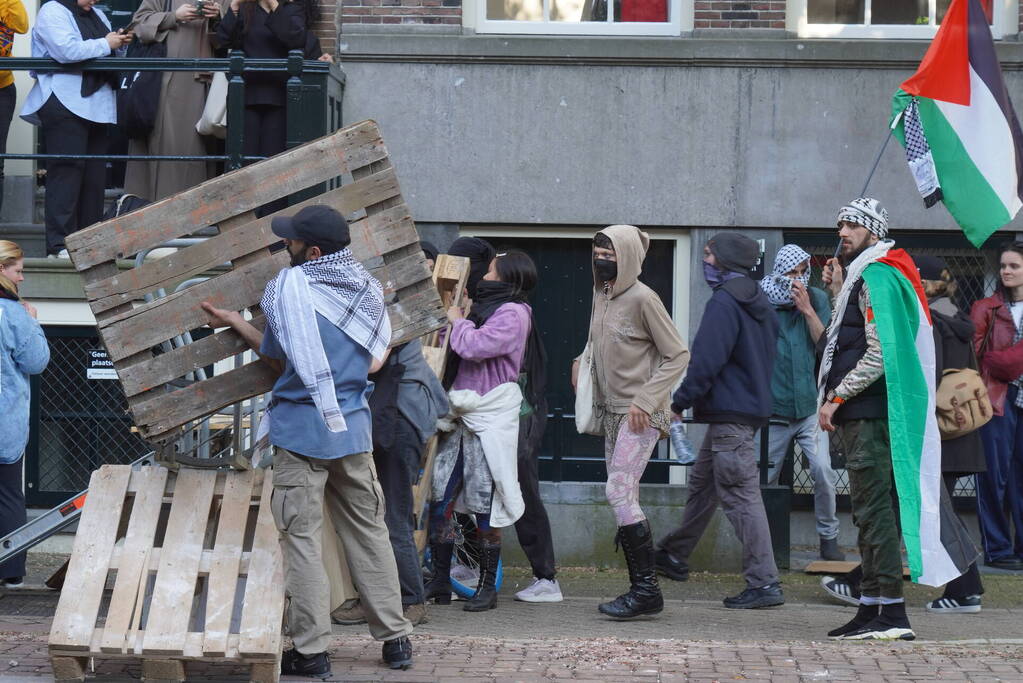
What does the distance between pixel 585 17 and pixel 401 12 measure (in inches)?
52.3

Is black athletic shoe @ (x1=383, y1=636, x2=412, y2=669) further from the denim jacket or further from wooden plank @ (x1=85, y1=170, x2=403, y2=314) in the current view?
the denim jacket

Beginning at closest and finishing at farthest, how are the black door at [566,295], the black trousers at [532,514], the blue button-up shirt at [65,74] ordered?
1. the black trousers at [532,514]
2. the blue button-up shirt at [65,74]
3. the black door at [566,295]

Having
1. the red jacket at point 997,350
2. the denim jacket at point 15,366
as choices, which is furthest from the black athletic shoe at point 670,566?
the denim jacket at point 15,366

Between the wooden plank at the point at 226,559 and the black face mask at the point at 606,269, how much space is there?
7.17ft

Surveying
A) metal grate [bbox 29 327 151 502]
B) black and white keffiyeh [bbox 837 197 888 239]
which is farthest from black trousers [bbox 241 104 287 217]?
black and white keffiyeh [bbox 837 197 888 239]

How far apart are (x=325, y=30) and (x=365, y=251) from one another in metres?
4.58

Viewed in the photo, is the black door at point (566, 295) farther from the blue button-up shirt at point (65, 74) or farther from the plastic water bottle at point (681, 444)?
the blue button-up shirt at point (65, 74)

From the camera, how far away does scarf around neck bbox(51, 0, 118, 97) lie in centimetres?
902

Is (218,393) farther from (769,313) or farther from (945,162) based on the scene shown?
(945,162)

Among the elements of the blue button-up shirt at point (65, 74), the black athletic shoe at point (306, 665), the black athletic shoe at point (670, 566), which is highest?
the blue button-up shirt at point (65, 74)

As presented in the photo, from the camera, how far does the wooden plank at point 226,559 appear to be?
5.44 metres

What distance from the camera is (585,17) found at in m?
10.2

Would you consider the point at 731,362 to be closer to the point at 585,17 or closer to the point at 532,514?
the point at 532,514

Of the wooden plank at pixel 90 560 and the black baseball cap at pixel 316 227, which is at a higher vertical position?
the black baseball cap at pixel 316 227
